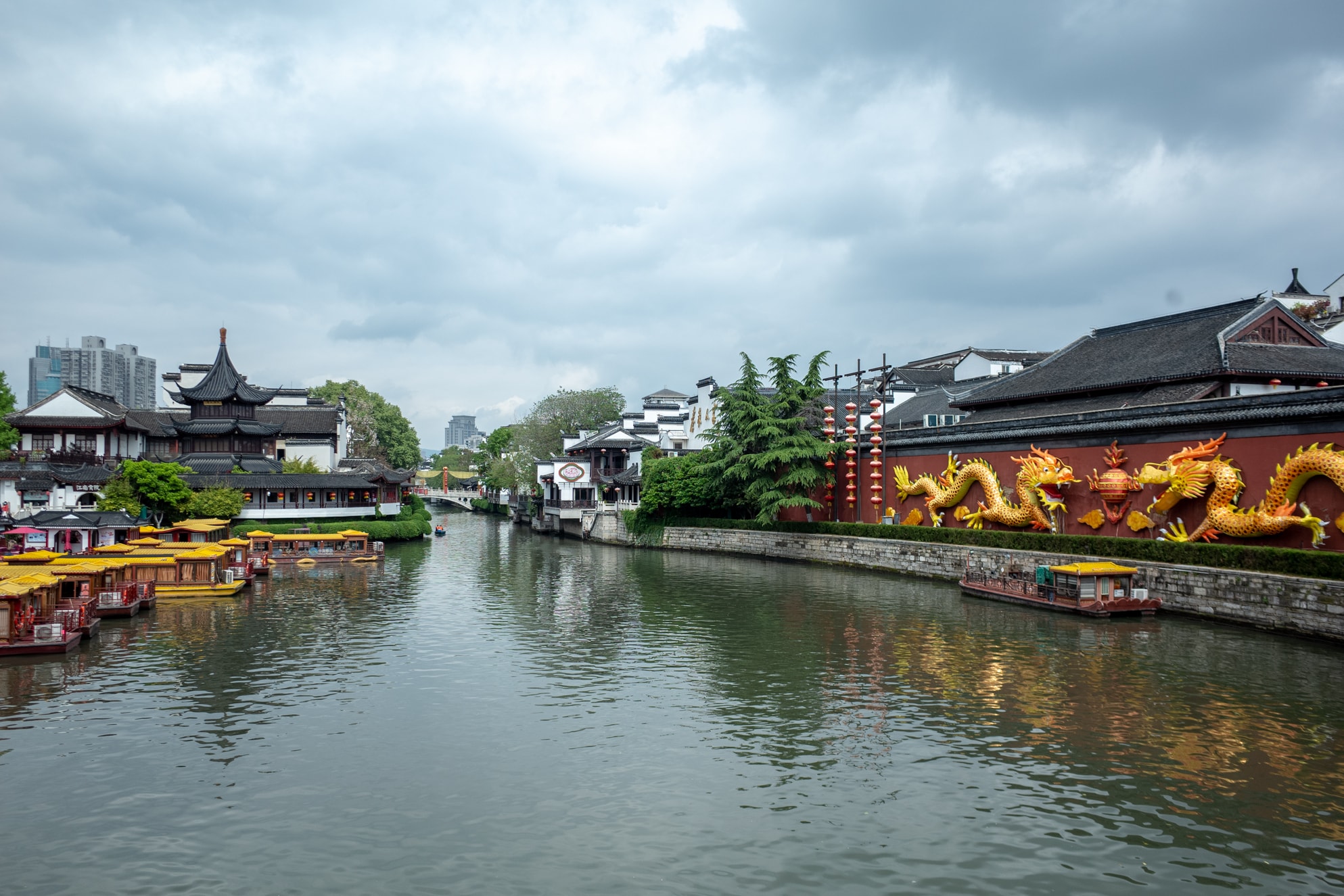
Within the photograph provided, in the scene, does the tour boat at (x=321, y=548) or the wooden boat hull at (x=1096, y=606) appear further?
the tour boat at (x=321, y=548)

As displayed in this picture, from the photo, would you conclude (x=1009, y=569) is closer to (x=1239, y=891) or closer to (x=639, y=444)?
(x=1239, y=891)

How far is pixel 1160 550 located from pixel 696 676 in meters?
17.4

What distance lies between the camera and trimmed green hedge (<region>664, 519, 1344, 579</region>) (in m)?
24.3

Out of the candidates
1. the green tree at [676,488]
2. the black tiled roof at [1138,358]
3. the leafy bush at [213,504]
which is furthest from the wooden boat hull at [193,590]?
the black tiled roof at [1138,358]

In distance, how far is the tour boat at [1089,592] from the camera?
27.8 m

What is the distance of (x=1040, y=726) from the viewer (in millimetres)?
17125

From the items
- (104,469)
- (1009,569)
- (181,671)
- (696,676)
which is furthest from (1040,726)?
(104,469)

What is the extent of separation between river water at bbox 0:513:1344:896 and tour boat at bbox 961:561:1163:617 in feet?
2.78

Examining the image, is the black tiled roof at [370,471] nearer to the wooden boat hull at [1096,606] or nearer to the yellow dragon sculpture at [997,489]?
the yellow dragon sculpture at [997,489]

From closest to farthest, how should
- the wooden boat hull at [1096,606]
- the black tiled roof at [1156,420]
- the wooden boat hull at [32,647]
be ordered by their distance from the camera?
the wooden boat hull at [32,647] < the black tiled roof at [1156,420] < the wooden boat hull at [1096,606]

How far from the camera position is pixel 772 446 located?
161 feet

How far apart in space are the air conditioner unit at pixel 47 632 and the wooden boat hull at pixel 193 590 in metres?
11.3

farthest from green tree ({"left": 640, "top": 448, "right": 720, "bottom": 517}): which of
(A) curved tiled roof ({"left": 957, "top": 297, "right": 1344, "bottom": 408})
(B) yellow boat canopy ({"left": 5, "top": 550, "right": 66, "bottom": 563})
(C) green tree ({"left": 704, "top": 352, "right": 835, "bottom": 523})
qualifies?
(B) yellow boat canopy ({"left": 5, "top": 550, "right": 66, "bottom": 563})

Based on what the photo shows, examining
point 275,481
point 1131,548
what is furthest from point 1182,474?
point 275,481
